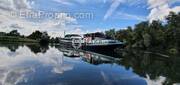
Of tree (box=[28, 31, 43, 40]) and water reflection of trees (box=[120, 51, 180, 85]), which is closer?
water reflection of trees (box=[120, 51, 180, 85])

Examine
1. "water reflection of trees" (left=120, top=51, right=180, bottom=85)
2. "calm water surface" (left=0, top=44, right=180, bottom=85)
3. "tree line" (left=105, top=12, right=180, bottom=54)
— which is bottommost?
"water reflection of trees" (left=120, top=51, right=180, bottom=85)

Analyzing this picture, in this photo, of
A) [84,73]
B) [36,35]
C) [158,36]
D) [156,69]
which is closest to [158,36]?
[158,36]

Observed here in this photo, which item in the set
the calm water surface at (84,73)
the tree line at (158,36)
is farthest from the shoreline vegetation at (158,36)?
the calm water surface at (84,73)

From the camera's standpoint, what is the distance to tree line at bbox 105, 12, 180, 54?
201 feet

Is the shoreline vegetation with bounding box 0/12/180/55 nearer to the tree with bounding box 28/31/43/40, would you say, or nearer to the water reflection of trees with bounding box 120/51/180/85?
the water reflection of trees with bounding box 120/51/180/85

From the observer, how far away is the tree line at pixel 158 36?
2411 inches

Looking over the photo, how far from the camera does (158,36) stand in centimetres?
6794

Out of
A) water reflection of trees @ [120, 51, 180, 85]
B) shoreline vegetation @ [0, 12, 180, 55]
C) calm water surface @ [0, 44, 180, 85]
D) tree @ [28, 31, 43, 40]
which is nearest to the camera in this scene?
calm water surface @ [0, 44, 180, 85]

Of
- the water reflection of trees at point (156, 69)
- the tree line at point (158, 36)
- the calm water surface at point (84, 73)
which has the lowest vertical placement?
the water reflection of trees at point (156, 69)

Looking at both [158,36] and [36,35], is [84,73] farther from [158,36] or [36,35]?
[36,35]

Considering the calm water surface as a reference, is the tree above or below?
above

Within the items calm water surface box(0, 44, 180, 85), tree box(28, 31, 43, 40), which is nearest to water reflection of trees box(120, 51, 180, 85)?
calm water surface box(0, 44, 180, 85)

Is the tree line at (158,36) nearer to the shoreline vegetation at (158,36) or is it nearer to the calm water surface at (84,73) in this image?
the shoreline vegetation at (158,36)

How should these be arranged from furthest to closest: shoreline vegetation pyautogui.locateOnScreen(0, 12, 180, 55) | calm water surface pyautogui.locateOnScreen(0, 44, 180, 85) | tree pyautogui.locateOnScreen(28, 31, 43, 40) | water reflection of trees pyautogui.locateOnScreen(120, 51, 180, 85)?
tree pyautogui.locateOnScreen(28, 31, 43, 40), shoreline vegetation pyautogui.locateOnScreen(0, 12, 180, 55), water reflection of trees pyautogui.locateOnScreen(120, 51, 180, 85), calm water surface pyautogui.locateOnScreen(0, 44, 180, 85)
